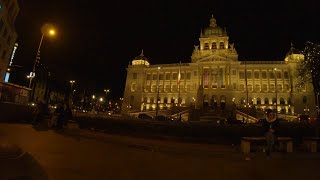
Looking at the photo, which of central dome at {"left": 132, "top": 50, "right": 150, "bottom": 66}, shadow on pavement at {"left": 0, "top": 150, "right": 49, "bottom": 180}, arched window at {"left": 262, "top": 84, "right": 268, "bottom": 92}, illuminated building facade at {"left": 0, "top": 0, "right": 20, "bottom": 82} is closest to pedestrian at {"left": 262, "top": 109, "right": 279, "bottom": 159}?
shadow on pavement at {"left": 0, "top": 150, "right": 49, "bottom": 180}

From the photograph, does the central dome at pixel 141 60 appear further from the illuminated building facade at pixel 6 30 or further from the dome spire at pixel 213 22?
the illuminated building facade at pixel 6 30

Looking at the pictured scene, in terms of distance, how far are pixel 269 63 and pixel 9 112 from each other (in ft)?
268

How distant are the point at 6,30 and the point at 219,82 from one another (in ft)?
211

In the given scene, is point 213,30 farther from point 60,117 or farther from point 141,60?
point 60,117

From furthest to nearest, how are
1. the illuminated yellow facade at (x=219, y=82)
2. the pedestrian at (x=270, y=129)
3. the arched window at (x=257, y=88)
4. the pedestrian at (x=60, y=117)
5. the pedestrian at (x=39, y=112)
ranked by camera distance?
the arched window at (x=257, y=88)
the illuminated yellow facade at (x=219, y=82)
the pedestrian at (x=39, y=112)
the pedestrian at (x=60, y=117)
the pedestrian at (x=270, y=129)

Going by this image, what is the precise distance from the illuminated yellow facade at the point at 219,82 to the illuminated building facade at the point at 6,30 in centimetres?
4876

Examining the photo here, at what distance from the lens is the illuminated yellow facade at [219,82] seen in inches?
3088

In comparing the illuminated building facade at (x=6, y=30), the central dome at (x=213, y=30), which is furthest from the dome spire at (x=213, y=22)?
the illuminated building facade at (x=6, y=30)

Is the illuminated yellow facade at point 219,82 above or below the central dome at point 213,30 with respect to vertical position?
below

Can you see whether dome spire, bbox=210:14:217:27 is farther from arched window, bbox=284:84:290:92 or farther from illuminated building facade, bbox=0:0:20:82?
illuminated building facade, bbox=0:0:20:82

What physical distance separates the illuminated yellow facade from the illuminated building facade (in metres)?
48.8

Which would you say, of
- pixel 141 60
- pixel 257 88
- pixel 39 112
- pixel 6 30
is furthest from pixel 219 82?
pixel 39 112

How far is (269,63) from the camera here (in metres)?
84.0

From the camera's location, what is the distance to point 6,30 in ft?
141
